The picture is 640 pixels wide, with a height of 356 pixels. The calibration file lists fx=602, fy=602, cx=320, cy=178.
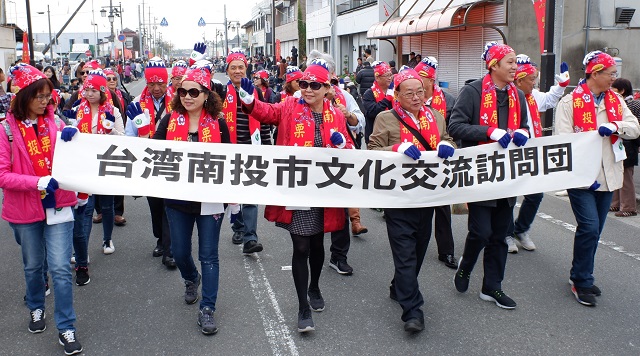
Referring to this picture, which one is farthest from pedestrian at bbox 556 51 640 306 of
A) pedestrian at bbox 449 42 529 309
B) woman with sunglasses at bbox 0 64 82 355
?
Answer: woman with sunglasses at bbox 0 64 82 355

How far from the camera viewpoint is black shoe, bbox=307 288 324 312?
4.75 m

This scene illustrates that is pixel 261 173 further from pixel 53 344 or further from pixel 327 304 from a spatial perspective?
pixel 53 344

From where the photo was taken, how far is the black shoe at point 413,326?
423 cm

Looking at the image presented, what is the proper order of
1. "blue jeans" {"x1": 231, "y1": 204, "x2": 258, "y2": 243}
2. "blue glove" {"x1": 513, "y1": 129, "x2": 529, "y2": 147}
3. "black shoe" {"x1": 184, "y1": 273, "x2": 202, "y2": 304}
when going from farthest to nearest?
1. "blue jeans" {"x1": 231, "y1": 204, "x2": 258, "y2": 243}
2. "black shoe" {"x1": 184, "y1": 273, "x2": 202, "y2": 304}
3. "blue glove" {"x1": 513, "y1": 129, "x2": 529, "y2": 147}

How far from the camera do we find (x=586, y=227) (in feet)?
15.7

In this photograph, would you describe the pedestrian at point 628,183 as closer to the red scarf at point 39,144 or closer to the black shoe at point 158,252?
the black shoe at point 158,252

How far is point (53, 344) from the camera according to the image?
4.22 meters

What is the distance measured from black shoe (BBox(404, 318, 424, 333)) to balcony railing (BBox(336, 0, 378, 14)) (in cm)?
2710

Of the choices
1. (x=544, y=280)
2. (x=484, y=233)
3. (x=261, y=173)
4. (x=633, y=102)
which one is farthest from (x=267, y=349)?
(x=633, y=102)

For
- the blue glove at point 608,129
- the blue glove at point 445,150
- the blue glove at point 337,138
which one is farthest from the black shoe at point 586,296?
the blue glove at point 337,138

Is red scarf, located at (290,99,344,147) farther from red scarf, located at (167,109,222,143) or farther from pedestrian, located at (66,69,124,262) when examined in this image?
pedestrian, located at (66,69,124,262)

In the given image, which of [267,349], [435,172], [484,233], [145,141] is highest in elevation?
[145,141]

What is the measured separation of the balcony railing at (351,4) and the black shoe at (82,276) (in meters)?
26.3

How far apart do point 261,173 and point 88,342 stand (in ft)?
5.57
